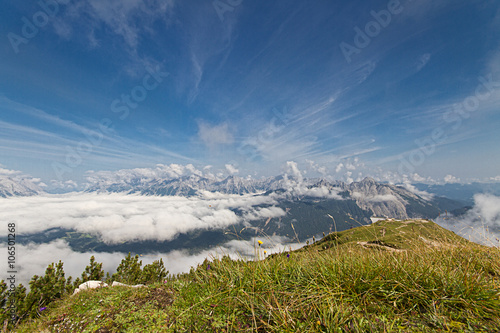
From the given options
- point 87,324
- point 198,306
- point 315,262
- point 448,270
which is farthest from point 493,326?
point 87,324

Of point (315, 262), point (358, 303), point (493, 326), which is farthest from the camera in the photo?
point (315, 262)

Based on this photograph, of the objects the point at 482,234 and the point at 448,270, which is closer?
the point at 448,270

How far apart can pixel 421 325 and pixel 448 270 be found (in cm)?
195

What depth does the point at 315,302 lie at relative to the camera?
312 centimetres

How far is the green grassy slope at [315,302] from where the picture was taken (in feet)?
8.89

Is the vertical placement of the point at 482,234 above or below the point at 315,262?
below

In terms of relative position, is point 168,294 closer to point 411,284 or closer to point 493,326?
point 411,284

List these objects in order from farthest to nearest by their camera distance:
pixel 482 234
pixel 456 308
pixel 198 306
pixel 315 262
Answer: pixel 482 234 → pixel 315 262 → pixel 198 306 → pixel 456 308

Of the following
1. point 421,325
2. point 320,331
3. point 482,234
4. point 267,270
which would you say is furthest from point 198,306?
point 482,234

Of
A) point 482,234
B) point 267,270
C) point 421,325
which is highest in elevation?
point 267,270

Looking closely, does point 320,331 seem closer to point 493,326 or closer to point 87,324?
point 493,326

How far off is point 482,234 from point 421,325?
638 centimetres

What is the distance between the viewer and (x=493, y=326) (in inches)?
97.0

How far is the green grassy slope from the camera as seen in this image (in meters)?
2.71
